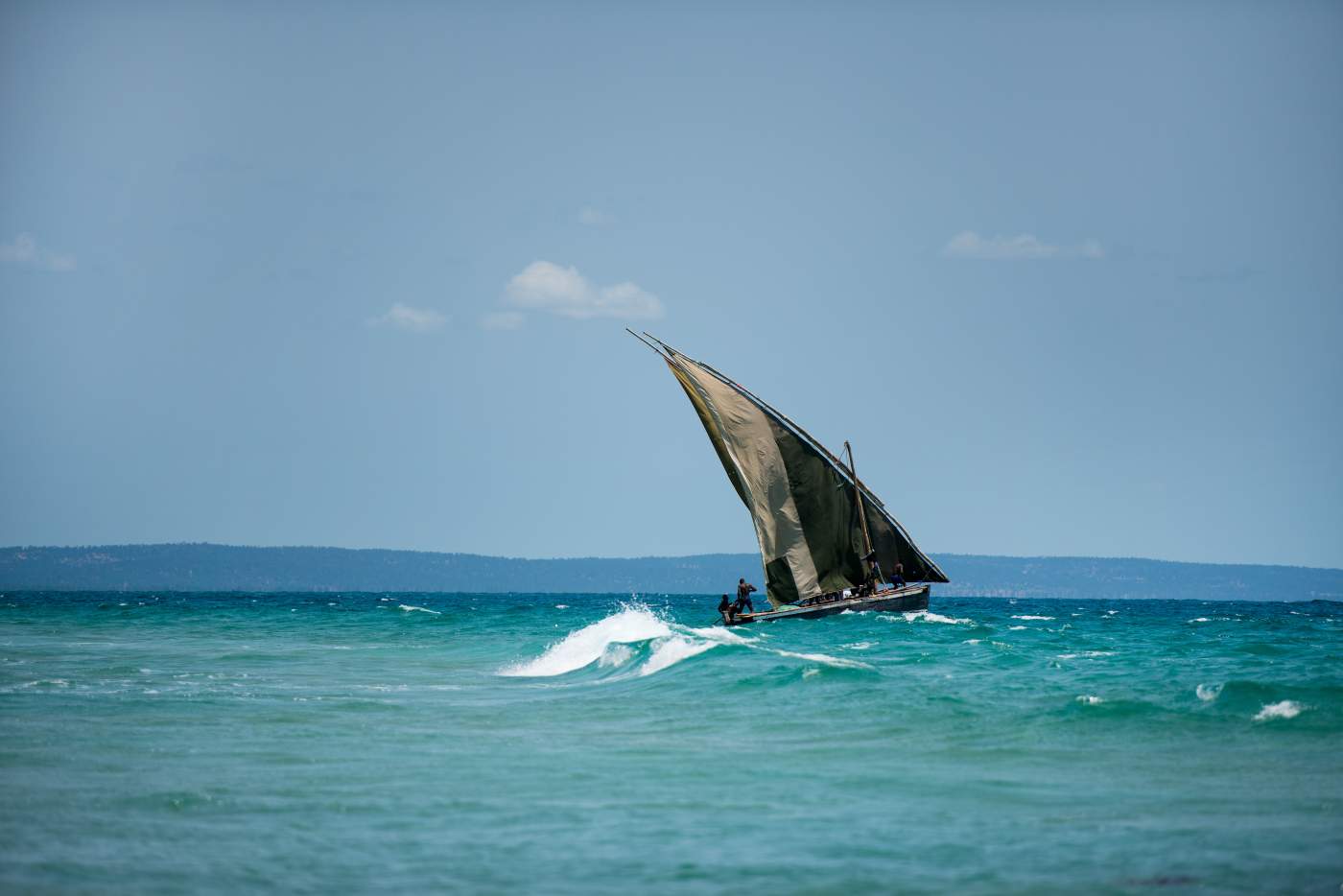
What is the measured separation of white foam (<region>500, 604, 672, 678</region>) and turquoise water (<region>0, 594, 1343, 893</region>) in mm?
1837

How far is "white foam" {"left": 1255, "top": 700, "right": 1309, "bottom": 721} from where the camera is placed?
22.5 metres

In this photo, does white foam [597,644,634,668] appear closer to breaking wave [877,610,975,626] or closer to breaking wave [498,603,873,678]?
breaking wave [498,603,873,678]

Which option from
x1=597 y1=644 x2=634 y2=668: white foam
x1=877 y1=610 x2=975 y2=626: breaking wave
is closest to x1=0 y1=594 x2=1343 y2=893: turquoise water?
x1=597 y1=644 x2=634 y2=668: white foam

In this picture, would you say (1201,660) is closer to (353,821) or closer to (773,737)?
(773,737)

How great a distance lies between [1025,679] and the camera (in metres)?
28.8

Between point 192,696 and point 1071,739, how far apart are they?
1608 centimetres

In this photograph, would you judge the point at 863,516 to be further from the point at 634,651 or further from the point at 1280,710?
the point at 1280,710

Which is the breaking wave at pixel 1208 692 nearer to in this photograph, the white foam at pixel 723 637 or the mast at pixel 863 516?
the white foam at pixel 723 637

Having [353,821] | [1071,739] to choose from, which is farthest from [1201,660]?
[353,821]

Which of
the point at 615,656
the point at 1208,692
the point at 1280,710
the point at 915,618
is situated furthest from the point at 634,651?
the point at 915,618

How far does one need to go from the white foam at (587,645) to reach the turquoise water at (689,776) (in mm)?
1837

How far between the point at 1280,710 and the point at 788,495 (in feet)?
91.6

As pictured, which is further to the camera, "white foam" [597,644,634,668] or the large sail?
the large sail

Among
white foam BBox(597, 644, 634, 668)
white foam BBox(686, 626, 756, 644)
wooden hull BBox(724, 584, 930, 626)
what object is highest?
wooden hull BBox(724, 584, 930, 626)
